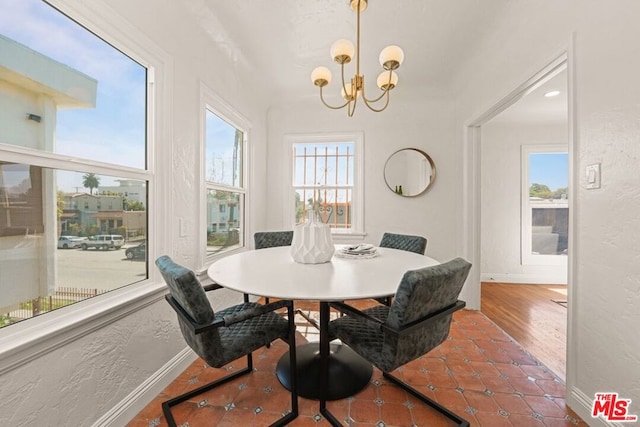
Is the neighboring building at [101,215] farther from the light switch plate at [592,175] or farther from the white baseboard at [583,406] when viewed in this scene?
the white baseboard at [583,406]

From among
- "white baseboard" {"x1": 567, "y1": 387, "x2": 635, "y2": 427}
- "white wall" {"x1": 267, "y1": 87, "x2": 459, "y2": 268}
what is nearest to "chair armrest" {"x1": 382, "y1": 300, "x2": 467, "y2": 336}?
"white baseboard" {"x1": 567, "y1": 387, "x2": 635, "y2": 427}

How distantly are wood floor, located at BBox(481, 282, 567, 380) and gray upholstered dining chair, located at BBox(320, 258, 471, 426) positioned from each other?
4.28ft

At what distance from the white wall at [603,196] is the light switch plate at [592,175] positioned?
1.2 inches

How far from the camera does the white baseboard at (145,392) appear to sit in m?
1.44

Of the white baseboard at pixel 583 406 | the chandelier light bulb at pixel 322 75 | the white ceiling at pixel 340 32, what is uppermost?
the white ceiling at pixel 340 32

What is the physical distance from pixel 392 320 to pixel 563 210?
4638 mm

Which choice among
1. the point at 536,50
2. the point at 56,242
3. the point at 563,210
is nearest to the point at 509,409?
the point at 536,50

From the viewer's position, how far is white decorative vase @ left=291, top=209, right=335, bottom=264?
1800 mm

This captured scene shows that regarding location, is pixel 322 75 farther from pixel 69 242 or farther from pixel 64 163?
pixel 69 242

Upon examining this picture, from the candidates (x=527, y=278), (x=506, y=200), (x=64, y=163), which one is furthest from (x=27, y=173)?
(x=527, y=278)

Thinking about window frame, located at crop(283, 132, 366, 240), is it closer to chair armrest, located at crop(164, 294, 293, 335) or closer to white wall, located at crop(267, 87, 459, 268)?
white wall, located at crop(267, 87, 459, 268)

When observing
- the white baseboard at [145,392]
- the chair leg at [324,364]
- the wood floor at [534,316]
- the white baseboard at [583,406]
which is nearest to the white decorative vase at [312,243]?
the chair leg at [324,364]

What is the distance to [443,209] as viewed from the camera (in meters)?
3.51

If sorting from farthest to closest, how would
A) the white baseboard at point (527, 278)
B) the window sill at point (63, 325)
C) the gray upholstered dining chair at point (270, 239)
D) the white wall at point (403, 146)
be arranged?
the white baseboard at point (527, 278) → the white wall at point (403, 146) → the gray upholstered dining chair at point (270, 239) → the window sill at point (63, 325)
